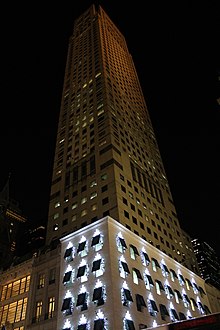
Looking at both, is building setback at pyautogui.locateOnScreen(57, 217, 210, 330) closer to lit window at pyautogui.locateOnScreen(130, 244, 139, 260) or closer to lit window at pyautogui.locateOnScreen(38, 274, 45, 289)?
lit window at pyautogui.locateOnScreen(130, 244, 139, 260)

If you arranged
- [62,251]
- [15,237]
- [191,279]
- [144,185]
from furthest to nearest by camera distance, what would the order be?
[15,237] → [144,185] → [191,279] → [62,251]

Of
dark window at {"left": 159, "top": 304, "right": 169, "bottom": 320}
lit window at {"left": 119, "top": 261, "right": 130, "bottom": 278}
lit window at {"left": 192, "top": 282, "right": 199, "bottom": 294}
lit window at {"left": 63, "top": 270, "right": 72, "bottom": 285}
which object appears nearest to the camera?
lit window at {"left": 119, "top": 261, "right": 130, "bottom": 278}

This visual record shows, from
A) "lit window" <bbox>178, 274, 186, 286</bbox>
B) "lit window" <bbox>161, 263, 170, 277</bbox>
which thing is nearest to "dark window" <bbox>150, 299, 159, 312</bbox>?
"lit window" <bbox>161, 263, 170, 277</bbox>

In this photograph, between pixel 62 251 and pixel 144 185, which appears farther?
pixel 144 185

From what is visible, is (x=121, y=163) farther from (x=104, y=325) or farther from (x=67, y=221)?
(x=104, y=325)

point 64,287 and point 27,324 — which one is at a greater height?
point 64,287

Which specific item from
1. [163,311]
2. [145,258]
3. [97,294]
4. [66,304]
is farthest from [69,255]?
[163,311]

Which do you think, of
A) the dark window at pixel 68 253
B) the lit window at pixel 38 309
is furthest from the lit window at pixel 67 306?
the dark window at pixel 68 253

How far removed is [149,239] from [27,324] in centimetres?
2117

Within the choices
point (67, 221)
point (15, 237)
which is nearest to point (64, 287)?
point (67, 221)

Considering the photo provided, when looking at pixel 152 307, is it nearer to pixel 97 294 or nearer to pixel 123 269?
pixel 123 269

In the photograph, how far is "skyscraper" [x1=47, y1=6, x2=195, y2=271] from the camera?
4969cm

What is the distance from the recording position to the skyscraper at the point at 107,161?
49688mm

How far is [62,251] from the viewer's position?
43.3m
